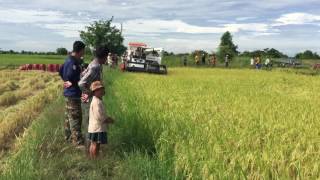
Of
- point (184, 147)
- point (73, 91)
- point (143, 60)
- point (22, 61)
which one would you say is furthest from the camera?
point (22, 61)

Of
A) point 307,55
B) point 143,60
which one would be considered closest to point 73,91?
point 143,60

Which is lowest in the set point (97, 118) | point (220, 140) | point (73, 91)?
point (220, 140)

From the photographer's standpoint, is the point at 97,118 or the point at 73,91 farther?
the point at 73,91

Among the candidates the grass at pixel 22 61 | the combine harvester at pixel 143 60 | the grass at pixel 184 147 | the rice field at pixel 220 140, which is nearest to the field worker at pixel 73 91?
the grass at pixel 184 147

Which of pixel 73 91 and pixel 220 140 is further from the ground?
pixel 73 91

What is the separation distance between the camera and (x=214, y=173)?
16.6 feet

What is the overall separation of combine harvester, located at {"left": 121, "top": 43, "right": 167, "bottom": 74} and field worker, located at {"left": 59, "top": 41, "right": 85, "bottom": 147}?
981 inches

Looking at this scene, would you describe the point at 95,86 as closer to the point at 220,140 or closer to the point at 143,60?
the point at 220,140

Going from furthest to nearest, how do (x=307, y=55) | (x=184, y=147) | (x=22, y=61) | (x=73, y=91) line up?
(x=307, y=55), (x=22, y=61), (x=73, y=91), (x=184, y=147)

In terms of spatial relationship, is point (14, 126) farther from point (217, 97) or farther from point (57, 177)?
point (217, 97)

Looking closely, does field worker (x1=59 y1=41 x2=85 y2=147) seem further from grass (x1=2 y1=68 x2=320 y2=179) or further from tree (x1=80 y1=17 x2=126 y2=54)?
tree (x1=80 y1=17 x2=126 y2=54)

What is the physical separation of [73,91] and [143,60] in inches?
1061

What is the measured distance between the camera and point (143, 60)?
35.5m

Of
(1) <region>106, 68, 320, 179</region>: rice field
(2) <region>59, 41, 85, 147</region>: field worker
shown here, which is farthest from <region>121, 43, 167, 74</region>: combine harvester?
(2) <region>59, 41, 85, 147</region>: field worker
